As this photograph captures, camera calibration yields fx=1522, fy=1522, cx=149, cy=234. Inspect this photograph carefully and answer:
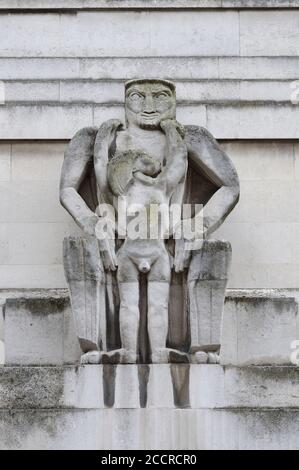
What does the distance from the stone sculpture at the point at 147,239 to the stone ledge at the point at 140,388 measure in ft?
0.60

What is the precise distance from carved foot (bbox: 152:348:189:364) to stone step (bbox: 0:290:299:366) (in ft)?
3.45

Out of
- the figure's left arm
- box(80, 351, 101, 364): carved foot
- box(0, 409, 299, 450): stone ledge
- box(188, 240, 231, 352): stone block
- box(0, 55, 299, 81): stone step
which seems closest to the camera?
box(0, 409, 299, 450): stone ledge

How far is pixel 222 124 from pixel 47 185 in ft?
7.61

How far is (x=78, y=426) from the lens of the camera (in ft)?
54.1

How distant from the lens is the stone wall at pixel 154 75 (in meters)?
18.7

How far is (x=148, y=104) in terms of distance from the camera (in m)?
18.1

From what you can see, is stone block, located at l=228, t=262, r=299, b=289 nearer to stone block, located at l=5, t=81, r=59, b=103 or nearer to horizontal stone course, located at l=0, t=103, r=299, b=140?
horizontal stone course, located at l=0, t=103, r=299, b=140

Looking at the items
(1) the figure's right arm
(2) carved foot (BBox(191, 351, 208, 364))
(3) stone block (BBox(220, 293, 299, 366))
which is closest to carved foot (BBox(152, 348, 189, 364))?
(2) carved foot (BBox(191, 351, 208, 364))

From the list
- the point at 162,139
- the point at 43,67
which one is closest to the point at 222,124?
the point at 162,139

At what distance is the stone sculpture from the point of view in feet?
56.0

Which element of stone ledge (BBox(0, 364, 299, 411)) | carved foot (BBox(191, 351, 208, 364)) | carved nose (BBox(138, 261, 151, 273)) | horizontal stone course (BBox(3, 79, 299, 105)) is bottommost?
stone ledge (BBox(0, 364, 299, 411))

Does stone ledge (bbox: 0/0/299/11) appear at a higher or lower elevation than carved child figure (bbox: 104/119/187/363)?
higher

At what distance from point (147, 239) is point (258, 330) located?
1.78 meters
